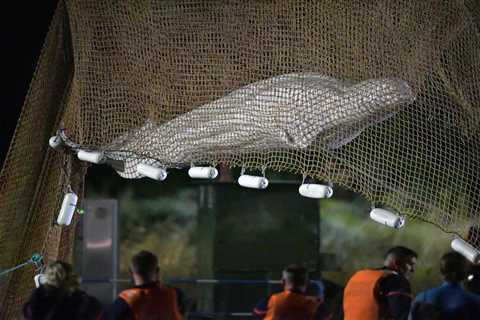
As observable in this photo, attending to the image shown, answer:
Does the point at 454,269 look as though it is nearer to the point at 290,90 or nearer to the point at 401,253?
the point at 401,253

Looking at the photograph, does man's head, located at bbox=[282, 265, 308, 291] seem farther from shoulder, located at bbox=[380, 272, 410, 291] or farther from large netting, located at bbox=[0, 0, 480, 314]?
large netting, located at bbox=[0, 0, 480, 314]

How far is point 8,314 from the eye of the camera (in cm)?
700

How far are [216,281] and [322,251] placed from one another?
8.02ft

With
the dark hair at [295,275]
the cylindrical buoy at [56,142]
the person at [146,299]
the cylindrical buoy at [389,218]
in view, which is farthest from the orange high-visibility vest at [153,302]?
the cylindrical buoy at [389,218]

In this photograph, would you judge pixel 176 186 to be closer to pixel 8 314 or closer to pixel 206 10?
pixel 8 314

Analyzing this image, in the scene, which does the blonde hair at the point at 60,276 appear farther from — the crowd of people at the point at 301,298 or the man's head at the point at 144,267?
the man's head at the point at 144,267

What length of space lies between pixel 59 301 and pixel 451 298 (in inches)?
94.7

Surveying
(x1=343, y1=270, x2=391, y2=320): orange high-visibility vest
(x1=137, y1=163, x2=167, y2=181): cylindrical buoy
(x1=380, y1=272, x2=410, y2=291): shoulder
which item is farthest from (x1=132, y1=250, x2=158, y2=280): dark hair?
(x1=380, y1=272, x2=410, y2=291): shoulder

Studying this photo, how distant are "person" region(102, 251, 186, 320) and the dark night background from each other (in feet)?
5.77

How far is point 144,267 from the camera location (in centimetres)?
639

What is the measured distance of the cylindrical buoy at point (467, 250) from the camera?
5.27 m

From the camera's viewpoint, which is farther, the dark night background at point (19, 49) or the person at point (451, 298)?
the dark night background at point (19, 49)

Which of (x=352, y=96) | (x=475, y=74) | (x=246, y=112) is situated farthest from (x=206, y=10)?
(x=475, y=74)

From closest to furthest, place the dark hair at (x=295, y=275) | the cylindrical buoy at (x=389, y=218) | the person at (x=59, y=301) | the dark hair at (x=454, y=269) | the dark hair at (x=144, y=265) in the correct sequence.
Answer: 1. the cylindrical buoy at (x=389, y=218)
2. the person at (x=59, y=301)
3. the dark hair at (x=144, y=265)
4. the dark hair at (x=454, y=269)
5. the dark hair at (x=295, y=275)
